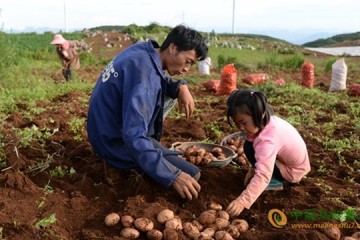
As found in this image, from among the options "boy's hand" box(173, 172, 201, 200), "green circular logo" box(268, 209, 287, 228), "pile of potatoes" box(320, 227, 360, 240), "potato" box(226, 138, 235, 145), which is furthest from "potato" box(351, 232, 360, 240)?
"potato" box(226, 138, 235, 145)

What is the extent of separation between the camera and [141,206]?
270 cm

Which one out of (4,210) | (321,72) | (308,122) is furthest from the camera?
(321,72)

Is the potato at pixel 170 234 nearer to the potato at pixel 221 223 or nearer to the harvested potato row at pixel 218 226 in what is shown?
the harvested potato row at pixel 218 226

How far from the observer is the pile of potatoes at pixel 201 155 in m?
3.49

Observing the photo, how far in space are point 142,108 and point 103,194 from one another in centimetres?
75

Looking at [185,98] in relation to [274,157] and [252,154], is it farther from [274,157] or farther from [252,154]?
[274,157]

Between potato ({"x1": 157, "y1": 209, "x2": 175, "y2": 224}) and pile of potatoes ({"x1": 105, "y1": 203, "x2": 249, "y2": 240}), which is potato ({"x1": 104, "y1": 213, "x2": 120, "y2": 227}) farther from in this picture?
potato ({"x1": 157, "y1": 209, "x2": 175, "y2": 224})

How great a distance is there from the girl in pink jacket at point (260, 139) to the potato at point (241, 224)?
6cm

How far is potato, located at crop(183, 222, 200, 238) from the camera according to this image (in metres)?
2.51

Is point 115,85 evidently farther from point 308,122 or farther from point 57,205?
point 308,122

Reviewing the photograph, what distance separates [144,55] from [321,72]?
1003 cm

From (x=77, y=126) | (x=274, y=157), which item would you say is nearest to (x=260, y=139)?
(x=274, y=157)

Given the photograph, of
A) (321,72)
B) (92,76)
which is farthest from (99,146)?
(321,72)

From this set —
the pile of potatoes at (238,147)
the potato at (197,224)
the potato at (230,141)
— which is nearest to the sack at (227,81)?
the pile of potatoes at (238,147)
